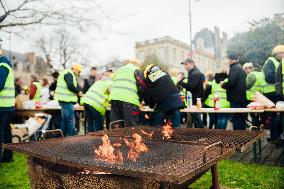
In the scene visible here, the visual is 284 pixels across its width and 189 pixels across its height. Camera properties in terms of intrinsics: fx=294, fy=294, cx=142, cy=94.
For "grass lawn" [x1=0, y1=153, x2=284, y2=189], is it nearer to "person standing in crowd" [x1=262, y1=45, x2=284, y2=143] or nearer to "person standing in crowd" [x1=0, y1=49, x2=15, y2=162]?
"person standing in crowd" [x1=0, y1=49, x2=15, y2=162]

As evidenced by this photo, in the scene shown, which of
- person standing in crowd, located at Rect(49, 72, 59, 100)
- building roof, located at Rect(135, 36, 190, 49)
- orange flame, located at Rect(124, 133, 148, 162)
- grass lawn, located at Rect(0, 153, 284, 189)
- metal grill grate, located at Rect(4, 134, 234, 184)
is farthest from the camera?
building roof, located at Rect(135, 36, 190, 49)

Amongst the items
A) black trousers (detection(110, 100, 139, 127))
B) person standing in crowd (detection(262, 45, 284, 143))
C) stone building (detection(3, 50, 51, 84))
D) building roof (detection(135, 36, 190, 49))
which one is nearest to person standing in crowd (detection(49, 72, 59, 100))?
black trousers (detection(110, 100, 139, 127))

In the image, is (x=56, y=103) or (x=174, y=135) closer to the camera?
(x=174, y=135)

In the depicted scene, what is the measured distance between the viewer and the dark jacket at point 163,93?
5488 mm

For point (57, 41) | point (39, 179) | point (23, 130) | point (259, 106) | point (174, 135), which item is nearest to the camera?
point (39, 179)

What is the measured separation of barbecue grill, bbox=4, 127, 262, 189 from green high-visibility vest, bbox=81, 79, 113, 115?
3397 mm

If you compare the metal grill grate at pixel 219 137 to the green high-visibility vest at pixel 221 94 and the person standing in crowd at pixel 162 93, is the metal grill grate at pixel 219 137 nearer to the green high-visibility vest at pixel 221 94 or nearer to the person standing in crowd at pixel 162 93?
the person standing in crowd at pixel 162 93

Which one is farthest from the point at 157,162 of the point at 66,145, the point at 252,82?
the point at 252,82

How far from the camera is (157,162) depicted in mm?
2086

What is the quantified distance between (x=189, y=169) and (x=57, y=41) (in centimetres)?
3343

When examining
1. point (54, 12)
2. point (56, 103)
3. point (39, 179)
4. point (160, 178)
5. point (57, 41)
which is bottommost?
point (39, 179)

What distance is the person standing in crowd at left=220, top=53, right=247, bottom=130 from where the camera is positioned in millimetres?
6496

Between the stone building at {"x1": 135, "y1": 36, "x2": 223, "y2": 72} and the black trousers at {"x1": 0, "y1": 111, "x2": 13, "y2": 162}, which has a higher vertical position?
the stone building at {"x1": 135, "y1": 36, "x2": 223, "y2": 72}

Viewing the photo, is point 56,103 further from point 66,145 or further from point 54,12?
point 66,145
